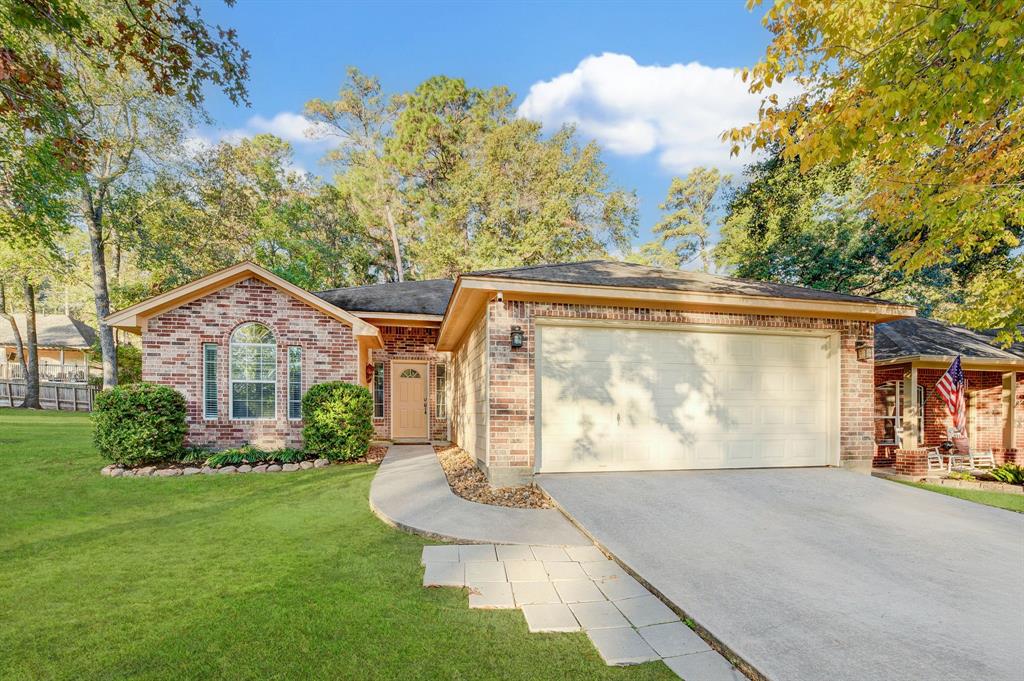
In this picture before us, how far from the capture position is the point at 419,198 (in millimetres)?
24594

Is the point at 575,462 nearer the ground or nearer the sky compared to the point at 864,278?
nearer the ground

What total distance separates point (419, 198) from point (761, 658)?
24740mm

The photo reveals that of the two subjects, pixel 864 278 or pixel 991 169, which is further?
pixel 864 278

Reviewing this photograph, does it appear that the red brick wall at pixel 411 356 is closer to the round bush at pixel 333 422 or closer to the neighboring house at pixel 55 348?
the round bush at pixel 333 422

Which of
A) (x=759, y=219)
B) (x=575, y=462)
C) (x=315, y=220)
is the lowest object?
(x=575, y=462)

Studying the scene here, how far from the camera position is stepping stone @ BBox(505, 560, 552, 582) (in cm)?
A: 366

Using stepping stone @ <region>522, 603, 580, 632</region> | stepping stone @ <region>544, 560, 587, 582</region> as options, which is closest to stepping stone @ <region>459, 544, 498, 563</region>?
stepping stone @ <region>544, 560, 587, 582</region>

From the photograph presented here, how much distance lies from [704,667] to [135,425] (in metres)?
9.77

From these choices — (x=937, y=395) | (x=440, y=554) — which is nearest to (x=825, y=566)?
(x=440, y=554)

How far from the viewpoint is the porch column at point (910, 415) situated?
11203 millimetres

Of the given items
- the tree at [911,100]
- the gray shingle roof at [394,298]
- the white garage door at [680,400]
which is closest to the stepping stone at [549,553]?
the white garage door at [680,400]

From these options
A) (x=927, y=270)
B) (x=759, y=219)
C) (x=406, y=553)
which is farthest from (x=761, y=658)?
(x=927, y=270)

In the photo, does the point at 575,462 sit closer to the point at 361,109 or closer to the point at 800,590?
the point at 800,590

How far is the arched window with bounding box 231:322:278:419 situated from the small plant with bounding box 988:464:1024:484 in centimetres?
1502
